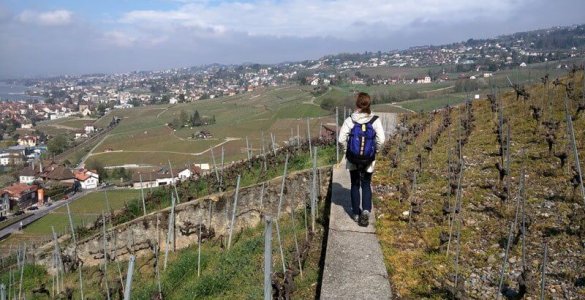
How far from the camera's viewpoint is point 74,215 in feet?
95.8

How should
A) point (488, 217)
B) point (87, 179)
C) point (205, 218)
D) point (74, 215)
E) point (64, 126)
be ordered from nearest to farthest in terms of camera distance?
point (488, 217) → point (205, 218) → point (74, 215) → point (87, 179) → point (64, 126)

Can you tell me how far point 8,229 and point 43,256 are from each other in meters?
21.3

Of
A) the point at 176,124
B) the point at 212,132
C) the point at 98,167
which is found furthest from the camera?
the point at 176,124

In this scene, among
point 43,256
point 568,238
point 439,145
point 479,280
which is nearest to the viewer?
point 479,280

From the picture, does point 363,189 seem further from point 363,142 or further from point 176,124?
point 176,124

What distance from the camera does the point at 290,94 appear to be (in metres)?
78.4

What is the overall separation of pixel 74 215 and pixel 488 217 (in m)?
29.0

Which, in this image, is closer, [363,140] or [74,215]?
[363,140]

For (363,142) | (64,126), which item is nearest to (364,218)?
(363,142)

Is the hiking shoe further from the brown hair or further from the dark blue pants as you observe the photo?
the brown hair

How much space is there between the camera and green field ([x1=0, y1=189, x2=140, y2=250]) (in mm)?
25358

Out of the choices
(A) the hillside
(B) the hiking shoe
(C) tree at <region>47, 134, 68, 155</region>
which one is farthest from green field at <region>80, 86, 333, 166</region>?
(B) the hiking shoe

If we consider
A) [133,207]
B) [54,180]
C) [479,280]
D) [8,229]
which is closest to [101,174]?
[54,180]

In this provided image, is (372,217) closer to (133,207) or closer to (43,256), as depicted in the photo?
(133,207)
